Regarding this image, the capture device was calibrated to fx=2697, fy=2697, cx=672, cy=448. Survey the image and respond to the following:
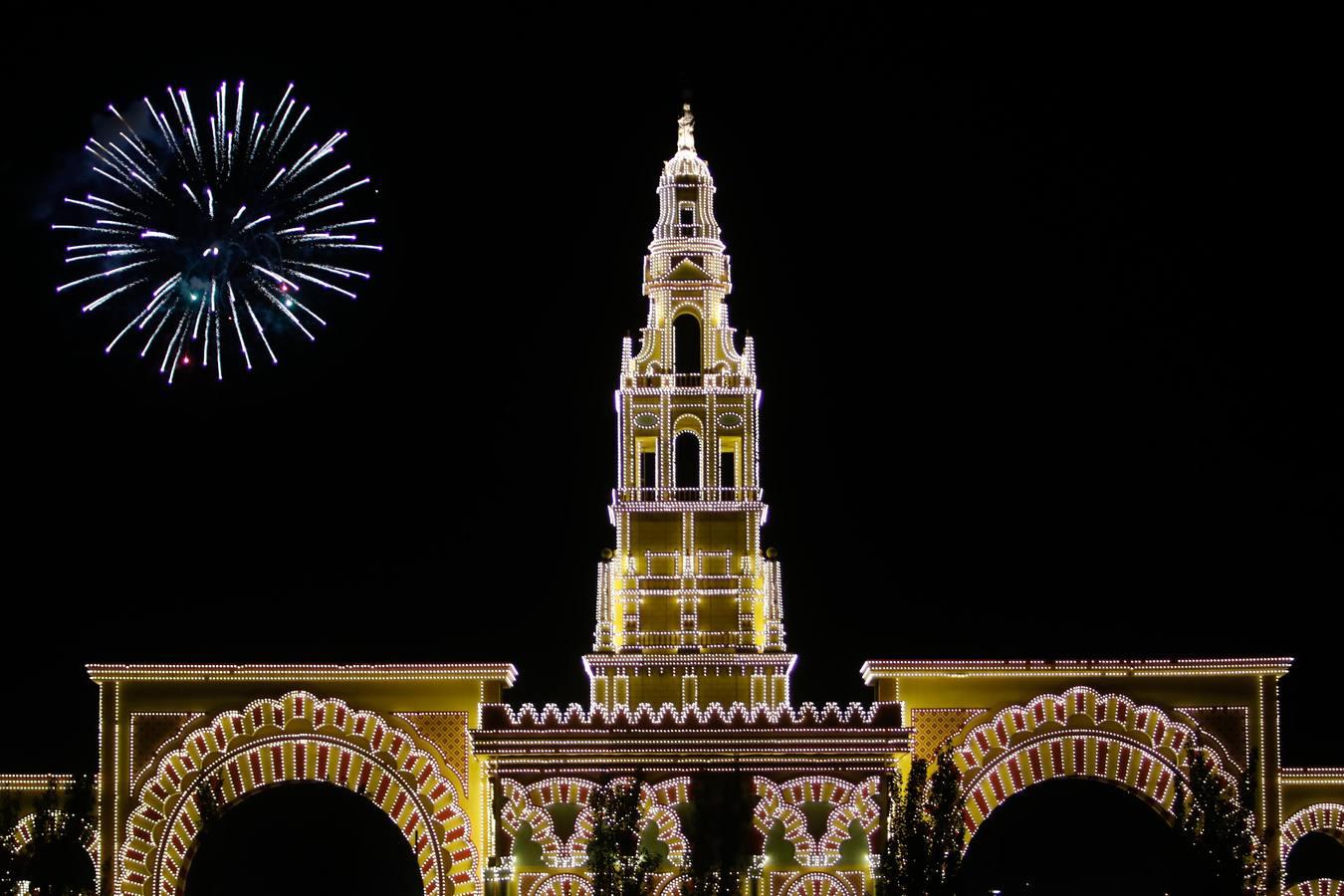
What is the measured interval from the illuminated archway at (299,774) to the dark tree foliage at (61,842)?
200 cm

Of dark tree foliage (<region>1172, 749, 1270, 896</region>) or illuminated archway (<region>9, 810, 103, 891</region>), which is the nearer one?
dark tree foliage (<region>1172, 749, 1270, 896</region>)

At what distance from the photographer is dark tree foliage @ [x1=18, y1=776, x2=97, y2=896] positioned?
57156 mm

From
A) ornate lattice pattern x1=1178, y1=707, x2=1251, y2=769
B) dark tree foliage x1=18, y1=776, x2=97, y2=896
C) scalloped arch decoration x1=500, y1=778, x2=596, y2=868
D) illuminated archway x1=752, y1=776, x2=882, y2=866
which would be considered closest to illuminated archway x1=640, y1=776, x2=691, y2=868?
scalloped arch decoration x1=500, y1=778, x2=596, y2=868

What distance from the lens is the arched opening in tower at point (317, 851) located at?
75.5m

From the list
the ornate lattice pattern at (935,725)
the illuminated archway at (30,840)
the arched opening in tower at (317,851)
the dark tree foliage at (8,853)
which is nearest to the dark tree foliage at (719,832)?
the ornate lattice pattern at (935,725)

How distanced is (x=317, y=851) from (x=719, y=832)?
2241 cm

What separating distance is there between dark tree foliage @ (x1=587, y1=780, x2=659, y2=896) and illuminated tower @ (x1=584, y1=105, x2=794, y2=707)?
18.1 feet

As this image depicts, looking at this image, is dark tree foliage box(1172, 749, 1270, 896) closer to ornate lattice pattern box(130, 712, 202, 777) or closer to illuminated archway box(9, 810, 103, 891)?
ornate lattice pattern box(130, 712, 202, 777)

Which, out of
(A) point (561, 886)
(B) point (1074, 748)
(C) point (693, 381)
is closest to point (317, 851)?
(A) point (561, 886)

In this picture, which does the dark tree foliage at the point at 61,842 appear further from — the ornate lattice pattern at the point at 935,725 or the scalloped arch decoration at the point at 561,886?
the ornate lattice pattern at the point at 935,725

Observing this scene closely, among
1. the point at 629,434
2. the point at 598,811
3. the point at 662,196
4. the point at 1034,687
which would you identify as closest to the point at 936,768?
the point at 1034,687

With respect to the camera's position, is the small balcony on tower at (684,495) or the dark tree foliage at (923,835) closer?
the dark tree foliage at (923,835)

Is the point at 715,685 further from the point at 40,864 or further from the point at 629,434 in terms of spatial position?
the point at 40,864

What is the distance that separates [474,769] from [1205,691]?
16685mm
